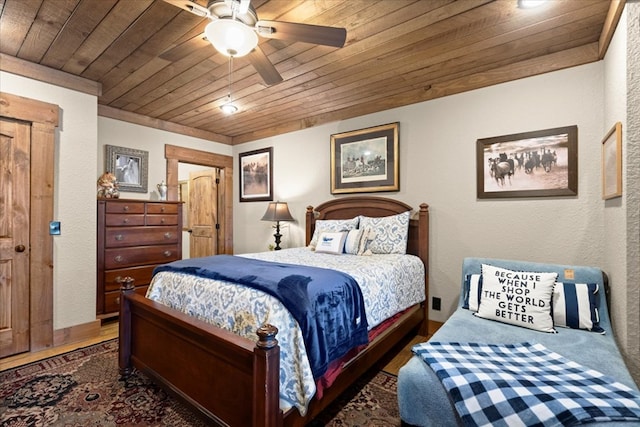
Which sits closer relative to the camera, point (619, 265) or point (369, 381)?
point (619, 265)

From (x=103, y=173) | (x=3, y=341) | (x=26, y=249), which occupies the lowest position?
(x=3, y=341)

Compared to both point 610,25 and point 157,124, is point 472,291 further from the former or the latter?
point 157,124

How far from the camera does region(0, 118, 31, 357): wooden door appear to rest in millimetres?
2438

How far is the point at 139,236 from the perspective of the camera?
3.41m

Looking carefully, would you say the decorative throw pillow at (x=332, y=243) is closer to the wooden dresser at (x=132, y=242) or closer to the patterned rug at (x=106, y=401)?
the patterned rug at (x=106, y=401)

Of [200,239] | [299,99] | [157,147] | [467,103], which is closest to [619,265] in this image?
[467,103]

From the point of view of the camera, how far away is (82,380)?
210 centimetres

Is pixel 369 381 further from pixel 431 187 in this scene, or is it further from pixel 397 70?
pixel 397 70

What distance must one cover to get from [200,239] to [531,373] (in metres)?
4.91

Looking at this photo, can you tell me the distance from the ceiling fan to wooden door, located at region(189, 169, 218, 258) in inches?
141

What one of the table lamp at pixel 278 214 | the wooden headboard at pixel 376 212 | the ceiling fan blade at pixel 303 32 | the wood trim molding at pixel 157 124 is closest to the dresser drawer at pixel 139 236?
the table lamp at pixel 278 214

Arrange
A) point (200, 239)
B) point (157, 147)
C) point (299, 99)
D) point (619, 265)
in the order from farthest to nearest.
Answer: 1. point (200, 239)
2. point (157, 147)
3. point (299, 99)
4. point (619, 265)

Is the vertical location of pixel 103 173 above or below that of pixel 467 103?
below

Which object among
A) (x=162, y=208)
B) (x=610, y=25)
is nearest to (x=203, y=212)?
(x=162, y=208)
